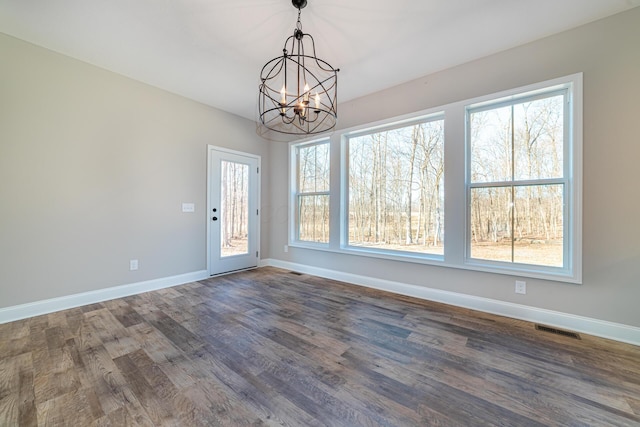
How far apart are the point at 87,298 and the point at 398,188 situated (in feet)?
13.8

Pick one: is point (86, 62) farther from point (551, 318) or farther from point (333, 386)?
point (551, 318)

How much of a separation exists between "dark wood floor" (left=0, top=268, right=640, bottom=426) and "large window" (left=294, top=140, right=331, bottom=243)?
1808 millimetres

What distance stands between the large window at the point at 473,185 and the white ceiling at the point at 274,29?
57cm

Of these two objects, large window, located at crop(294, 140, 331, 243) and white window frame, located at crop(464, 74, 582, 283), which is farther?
large window, located at crop(294, 140, 331, 243)

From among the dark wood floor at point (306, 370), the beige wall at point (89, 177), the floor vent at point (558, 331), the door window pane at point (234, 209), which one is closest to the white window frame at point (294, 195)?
the door window pane at point (234, 209)

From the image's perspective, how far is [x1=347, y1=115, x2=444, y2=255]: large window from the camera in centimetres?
321

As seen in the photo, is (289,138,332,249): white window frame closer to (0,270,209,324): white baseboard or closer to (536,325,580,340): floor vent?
(0,270,209,324): white baseboard

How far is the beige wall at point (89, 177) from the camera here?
2.54 metres

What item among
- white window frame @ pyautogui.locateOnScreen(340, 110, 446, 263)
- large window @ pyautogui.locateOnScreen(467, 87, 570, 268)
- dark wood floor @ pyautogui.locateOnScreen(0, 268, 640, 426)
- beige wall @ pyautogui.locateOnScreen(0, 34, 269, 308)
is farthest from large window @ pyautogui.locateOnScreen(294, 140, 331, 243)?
large window @ pyautogui.locateOnScreen(467, 87, 570, 268)

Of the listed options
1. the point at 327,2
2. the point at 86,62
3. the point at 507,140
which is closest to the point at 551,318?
the point at 507,140

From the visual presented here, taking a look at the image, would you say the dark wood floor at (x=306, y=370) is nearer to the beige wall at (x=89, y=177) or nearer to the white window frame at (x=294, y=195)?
the beige wall at (x=89, y=177)

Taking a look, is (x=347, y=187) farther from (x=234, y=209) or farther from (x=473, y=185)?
(x=234, y=209)

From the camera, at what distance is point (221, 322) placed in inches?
99.0

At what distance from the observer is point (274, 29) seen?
7.75ft
